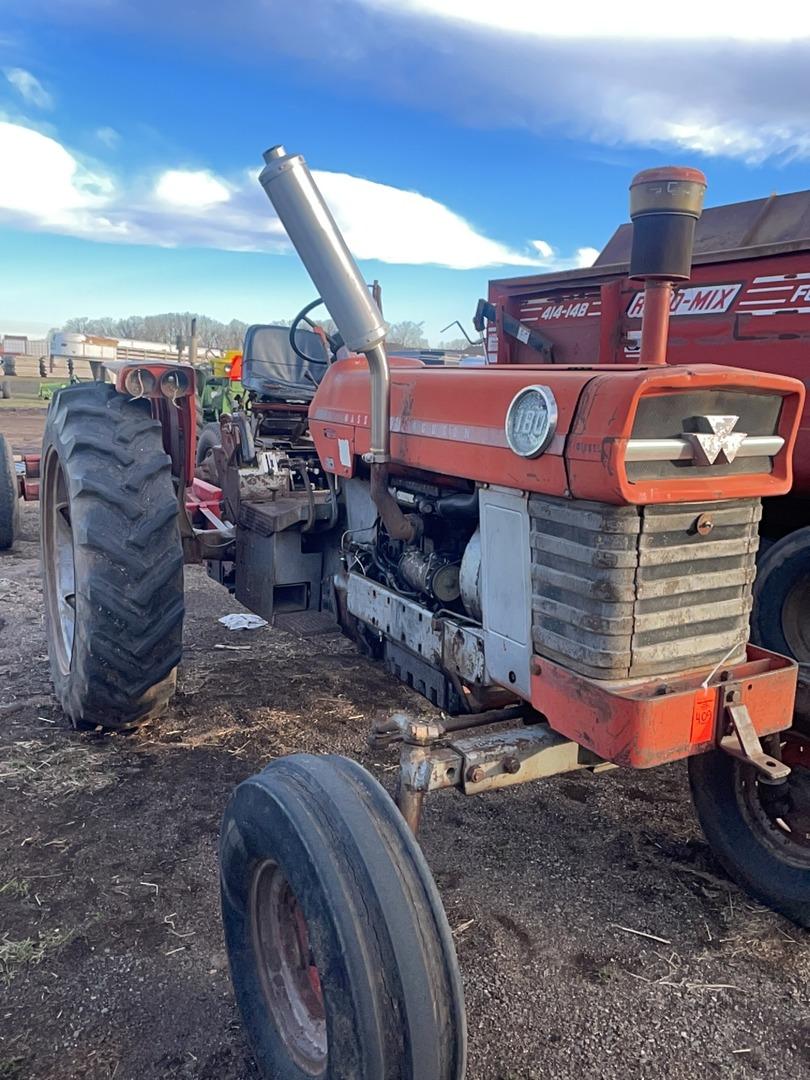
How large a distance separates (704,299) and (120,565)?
2.95 m

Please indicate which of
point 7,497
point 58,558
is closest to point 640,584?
point 58,558

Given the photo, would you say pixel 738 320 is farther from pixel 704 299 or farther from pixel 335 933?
pixel 335 933

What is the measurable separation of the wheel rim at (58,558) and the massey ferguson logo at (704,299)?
108 inches

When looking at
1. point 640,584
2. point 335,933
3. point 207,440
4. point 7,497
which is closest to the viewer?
point 335,933

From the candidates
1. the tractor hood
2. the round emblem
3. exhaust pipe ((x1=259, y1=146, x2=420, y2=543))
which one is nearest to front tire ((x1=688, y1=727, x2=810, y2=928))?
the tractor hood

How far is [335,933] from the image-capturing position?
5.20 ft

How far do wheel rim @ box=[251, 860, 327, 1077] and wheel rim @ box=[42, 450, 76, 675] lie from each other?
80.4 inches

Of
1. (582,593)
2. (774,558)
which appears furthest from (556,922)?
(774,558)

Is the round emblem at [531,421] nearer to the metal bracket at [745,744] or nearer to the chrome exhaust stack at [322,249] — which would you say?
the chrome exhaust stack at [322,249]

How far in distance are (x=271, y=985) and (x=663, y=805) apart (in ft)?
5.67

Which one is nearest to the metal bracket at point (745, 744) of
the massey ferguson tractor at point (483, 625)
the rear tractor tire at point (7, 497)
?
the massey ferguson tractor at point (483, 625)

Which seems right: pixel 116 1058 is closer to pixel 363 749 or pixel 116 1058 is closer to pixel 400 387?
pixel 363 749

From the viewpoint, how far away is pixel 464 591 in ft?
8.35

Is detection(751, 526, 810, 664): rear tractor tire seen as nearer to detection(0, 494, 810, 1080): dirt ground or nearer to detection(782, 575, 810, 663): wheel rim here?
detection(782, 575, 810, 663): wheel rim
